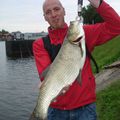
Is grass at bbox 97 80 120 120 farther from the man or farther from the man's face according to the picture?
the man's face

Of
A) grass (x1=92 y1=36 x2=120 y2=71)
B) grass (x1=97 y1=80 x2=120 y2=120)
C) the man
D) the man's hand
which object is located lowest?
grass (x1=92 y1=36 x2=120 y2=71)

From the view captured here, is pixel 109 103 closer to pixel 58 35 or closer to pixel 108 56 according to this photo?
pixel 58 35

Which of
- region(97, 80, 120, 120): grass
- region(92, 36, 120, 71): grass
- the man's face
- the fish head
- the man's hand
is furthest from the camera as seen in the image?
region(92, 36, 120, 71): grass

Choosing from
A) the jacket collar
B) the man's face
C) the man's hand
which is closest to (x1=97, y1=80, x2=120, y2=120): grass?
the jacket collar

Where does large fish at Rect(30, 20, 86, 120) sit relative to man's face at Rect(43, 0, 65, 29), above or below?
below

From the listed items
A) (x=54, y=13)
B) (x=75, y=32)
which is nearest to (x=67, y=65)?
(x=75, y=32)

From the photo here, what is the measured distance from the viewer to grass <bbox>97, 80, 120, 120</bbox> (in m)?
8.44

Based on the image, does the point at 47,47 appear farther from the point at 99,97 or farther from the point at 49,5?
the point at 99,97

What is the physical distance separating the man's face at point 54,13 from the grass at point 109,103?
342cm

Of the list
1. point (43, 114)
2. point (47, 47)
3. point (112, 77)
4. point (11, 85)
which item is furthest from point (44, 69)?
point (11, 85)

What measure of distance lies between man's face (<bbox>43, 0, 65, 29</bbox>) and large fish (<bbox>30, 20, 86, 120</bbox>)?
1.83 ft

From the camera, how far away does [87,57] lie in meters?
5.24

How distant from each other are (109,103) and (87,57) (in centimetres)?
424

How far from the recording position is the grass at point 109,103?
844cm
